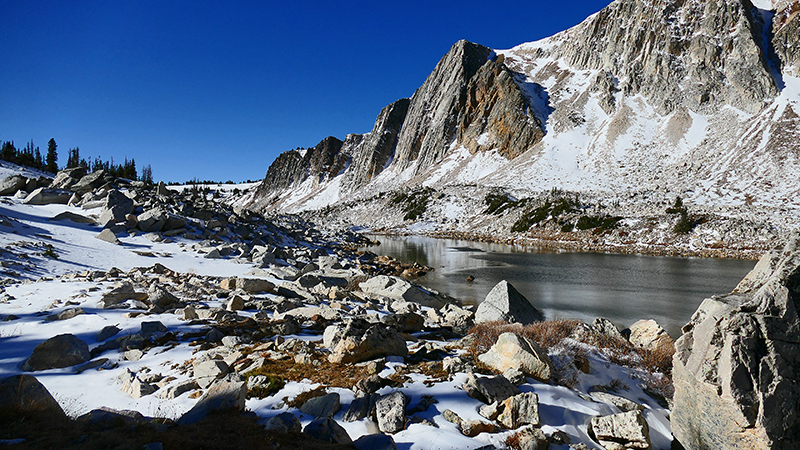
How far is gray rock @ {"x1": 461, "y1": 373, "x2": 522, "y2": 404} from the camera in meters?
6.43

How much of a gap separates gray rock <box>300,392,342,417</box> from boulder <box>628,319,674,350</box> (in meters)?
9.28

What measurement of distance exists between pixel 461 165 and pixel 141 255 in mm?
110831

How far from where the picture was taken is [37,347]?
7.73m

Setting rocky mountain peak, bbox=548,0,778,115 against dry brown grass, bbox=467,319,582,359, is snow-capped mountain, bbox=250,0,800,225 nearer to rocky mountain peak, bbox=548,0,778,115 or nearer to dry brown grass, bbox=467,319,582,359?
rocky mountain peak, bbox=548,0,778,115

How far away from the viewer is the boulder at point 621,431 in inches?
220

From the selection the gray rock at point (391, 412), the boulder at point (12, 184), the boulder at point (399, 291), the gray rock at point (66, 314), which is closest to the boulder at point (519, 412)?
the gray rock at point (391, 412)

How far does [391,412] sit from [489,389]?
1.94m

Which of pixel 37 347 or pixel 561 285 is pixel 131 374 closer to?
pixel 37 347

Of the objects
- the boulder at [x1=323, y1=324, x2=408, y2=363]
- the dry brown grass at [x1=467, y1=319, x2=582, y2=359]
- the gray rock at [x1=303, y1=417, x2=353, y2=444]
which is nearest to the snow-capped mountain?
the dry brown grass at [x1=467, y1=319, x2=582, y2=359]

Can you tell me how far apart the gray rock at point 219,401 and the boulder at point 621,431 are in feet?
19.3

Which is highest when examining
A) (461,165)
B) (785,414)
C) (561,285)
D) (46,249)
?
(461,165)

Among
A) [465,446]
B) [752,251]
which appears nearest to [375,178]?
[752,251]

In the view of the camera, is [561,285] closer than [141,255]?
No

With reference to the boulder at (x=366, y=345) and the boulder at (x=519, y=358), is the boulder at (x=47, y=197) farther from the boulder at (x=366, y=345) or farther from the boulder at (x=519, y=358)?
the boulder at (x=519, y=358)
